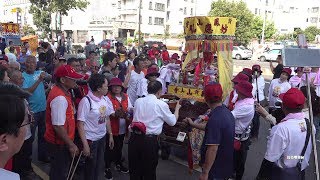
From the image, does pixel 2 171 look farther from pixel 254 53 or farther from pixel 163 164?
pixel 254 53

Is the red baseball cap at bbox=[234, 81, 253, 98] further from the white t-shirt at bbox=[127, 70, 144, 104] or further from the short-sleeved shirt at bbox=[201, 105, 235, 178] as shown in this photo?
the white t-shirt at bbox=[127, 70, 144, 104]

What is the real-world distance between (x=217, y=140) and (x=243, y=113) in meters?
1.30

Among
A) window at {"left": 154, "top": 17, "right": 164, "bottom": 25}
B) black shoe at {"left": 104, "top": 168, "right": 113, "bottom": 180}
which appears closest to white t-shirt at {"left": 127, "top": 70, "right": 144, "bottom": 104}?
black shoe at {"left": 104, "top": 168, "right": 113, "bottom": 180}

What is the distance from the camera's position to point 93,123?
4.37m

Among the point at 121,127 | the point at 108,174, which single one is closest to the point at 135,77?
the point at 121,127

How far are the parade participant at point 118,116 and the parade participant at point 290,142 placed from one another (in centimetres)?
250

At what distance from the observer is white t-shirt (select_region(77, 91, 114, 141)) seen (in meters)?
4.22

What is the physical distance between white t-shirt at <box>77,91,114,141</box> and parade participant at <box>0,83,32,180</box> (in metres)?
2.52

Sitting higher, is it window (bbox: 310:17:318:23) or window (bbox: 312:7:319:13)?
window (bbox: 312:7:319:13)

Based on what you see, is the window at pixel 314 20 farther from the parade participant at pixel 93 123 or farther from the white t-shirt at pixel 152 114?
the parade participant at pixel 93 123

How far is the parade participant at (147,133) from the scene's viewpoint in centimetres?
435

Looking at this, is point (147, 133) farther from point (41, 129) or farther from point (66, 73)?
point (41, 129)

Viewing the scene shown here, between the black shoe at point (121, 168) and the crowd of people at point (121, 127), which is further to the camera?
the black shoe at point (121, 168)

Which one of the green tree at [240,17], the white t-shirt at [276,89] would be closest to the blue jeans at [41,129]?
the white t-shirt at [276,89]
